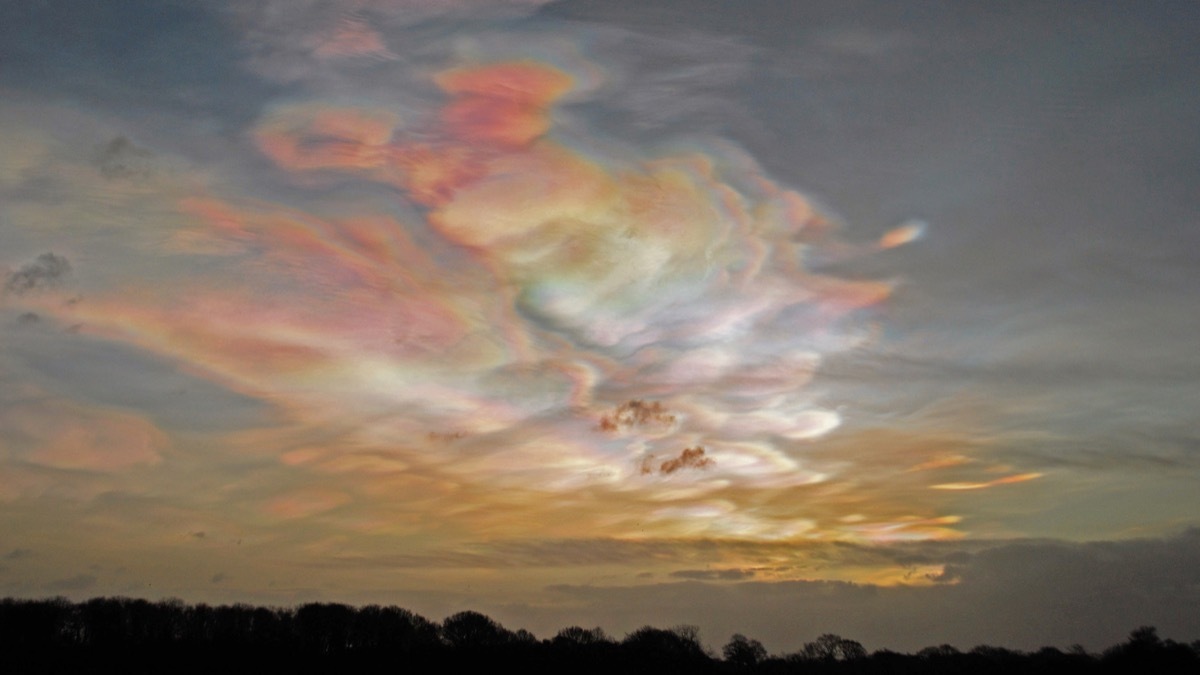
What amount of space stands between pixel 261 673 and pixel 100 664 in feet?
114

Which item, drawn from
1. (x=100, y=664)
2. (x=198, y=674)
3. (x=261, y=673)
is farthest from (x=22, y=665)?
(x=261, y=673)

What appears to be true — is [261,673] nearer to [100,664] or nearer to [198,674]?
[198,674]

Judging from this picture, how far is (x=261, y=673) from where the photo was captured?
19975cm

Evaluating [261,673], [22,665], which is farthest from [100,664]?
[261,673]

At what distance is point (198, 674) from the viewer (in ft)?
638

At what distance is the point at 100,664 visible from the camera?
7781 inches

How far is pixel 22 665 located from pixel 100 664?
584 inches

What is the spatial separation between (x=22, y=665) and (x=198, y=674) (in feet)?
121

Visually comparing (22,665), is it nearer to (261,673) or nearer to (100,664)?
(100,664)

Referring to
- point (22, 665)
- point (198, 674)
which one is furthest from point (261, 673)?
point (22, 665)

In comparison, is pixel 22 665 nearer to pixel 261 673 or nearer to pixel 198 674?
pixel 198 674

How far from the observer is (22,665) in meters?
193
